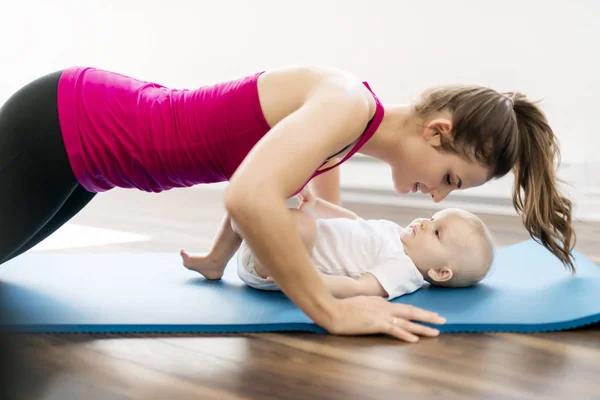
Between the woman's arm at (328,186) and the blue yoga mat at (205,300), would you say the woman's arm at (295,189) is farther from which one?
the woman's arm at (328,186)

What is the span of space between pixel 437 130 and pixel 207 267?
2.38ft

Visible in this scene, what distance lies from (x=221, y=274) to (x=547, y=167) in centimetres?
88

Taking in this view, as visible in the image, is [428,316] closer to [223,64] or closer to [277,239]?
[277,239]

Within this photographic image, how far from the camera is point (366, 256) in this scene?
1754mm

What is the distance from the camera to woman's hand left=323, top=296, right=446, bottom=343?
1436 millimetres

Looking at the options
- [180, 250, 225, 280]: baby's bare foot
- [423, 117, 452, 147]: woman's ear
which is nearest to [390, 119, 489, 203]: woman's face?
[423, 117, 452, 147]: woman's ear

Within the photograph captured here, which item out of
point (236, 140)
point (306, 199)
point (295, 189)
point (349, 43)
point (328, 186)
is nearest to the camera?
point (295, 189)

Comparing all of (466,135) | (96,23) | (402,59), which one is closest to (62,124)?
(466,135)

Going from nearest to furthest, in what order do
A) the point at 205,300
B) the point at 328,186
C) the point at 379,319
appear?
1. the point at 379,319
2. the point at 205,300
3. the point at 328,186

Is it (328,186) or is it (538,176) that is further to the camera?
(328,186)

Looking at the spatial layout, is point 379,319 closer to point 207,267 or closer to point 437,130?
point 437,130

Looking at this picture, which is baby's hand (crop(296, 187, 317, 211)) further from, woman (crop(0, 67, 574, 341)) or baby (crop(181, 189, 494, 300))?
woman (crop(0, 67, 574, 341))

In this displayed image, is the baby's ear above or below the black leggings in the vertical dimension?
below

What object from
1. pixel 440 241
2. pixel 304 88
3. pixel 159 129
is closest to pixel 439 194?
pixel 440 241
